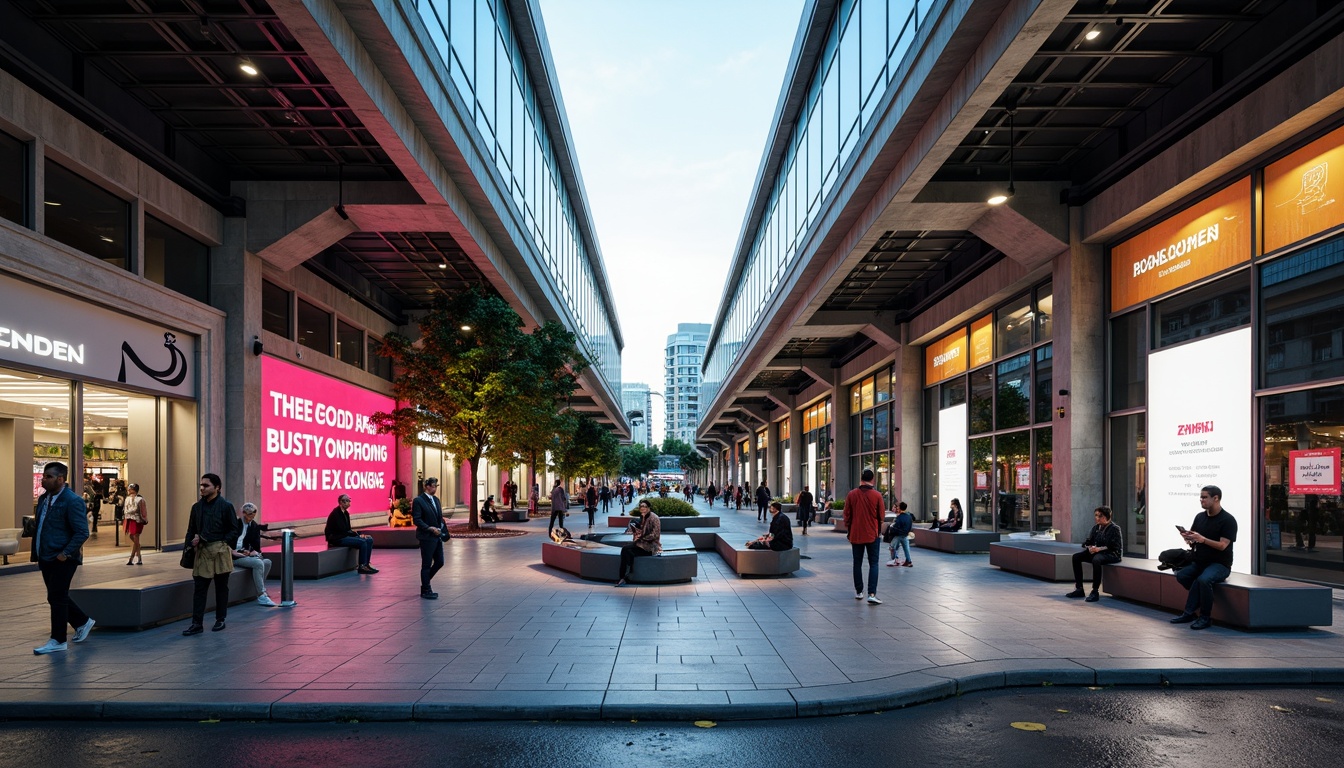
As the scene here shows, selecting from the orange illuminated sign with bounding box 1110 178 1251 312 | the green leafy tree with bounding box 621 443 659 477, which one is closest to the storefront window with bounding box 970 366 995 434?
the orange illuminated sign with bounding box 1110 178 1251 312

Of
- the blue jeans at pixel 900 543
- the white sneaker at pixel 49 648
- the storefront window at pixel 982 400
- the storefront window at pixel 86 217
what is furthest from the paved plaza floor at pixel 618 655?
the storefront window at pixel 982 400

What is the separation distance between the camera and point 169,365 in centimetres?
1684

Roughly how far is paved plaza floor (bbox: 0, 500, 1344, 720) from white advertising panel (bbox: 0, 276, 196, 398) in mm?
3905

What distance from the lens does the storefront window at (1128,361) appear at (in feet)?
52.0

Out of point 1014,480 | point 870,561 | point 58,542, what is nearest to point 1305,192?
point 870,561

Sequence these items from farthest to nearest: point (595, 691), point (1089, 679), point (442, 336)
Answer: point (442, 336) → point (1089, 679) → point (595, 691)

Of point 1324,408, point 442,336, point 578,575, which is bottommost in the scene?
point 578,575

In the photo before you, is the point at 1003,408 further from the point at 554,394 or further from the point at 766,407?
the point at 766,407

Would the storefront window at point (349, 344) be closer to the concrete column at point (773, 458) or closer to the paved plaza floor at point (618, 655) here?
the paved plaza floor at point (618, 655)

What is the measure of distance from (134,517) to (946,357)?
72.4 feet

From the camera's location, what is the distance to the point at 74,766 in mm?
Result: 4957

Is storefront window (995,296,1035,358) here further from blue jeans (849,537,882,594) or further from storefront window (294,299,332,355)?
storefront window (294,299,332,355)

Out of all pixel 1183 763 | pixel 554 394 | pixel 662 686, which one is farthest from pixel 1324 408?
pixel 554 394

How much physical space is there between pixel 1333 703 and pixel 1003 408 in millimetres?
16154
